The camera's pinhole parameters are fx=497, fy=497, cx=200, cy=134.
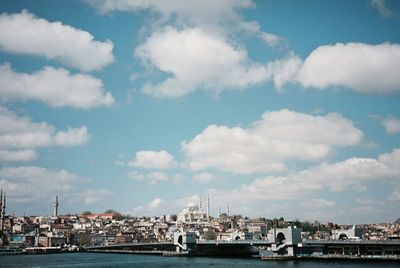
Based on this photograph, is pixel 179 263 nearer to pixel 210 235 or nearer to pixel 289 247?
pixel 289 247

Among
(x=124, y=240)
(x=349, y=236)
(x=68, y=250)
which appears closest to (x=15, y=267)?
(x=68, y=250)

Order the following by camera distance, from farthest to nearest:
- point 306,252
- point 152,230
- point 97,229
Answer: point 152,230 → point 97,229 → point 306,252

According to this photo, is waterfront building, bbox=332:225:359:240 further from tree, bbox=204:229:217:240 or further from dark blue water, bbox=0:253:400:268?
tree, bbox=204:229:217:240

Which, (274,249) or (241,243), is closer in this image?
(274,249)

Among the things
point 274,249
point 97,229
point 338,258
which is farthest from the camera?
point 97,229

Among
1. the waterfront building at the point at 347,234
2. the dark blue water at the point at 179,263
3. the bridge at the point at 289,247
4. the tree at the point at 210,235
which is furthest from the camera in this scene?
the tree at the point at 210,235

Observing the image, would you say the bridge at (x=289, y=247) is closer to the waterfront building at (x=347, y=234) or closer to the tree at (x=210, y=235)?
the waterfront building at (x=347, y=234)

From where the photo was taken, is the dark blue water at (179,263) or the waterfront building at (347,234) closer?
the dark blue water at (179,263)

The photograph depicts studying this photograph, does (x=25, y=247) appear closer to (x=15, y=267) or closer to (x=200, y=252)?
(x=200, y=252)

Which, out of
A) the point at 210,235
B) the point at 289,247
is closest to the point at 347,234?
the point at 289,247

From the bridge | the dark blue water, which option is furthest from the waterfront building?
the dark blue water

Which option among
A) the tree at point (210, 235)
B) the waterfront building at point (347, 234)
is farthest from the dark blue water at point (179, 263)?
the tree at point (210, 235)

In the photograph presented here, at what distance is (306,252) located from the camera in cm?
10519

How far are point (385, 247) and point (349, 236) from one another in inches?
734
